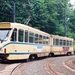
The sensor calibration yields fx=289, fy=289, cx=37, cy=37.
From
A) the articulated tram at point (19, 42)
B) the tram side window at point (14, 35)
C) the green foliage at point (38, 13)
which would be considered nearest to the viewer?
the articulated tram at point (19, 42)

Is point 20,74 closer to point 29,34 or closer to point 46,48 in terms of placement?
point 29,34

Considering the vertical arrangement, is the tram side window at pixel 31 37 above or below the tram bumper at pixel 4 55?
above

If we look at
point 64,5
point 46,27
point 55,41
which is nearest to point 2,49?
point 55,41

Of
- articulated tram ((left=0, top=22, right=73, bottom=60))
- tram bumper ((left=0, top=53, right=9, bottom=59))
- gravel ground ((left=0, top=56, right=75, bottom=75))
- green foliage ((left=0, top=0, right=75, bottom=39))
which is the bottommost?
gravel ground ((left=0, top=56, right=75, bottom=75))

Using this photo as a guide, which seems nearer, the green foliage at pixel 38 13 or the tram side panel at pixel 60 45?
the tram side panel at pixel 60 45

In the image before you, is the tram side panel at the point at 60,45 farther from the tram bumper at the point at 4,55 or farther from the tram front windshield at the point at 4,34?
the tram bumper at the point at 4,55

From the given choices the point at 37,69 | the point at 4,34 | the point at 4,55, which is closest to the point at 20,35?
the point at 4,34

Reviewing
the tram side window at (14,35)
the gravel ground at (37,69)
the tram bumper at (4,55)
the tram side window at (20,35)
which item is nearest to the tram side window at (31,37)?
the tram side window at (20,35)

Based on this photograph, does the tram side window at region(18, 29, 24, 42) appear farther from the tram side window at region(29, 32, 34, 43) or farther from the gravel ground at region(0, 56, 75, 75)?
the gravel ground at region(0, 56, 75, 75)

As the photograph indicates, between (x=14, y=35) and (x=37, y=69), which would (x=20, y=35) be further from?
(x=37, y=69)

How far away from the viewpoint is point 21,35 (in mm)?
20516

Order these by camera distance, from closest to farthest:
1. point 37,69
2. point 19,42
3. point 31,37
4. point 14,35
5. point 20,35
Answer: point 37,69
point 14,35
point 19,42
point 20,35
point 31,37

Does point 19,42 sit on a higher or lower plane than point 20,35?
lower

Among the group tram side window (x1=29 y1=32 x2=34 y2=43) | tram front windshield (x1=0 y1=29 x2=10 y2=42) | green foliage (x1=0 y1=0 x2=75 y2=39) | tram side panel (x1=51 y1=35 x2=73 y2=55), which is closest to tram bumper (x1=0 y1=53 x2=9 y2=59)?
tram front windshield (x1=0 y1=29 x2=10 y2=42)
